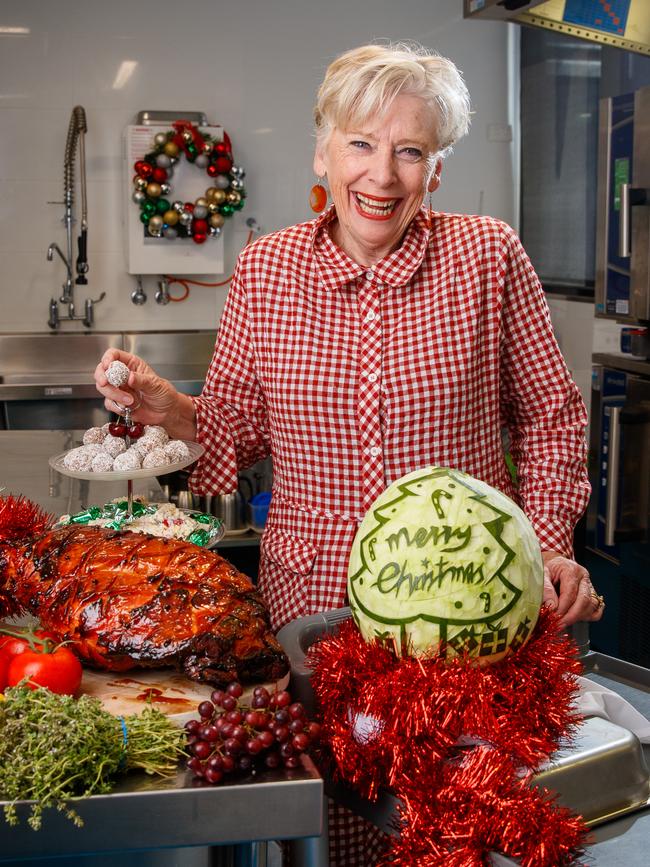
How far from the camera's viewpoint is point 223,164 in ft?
16.2

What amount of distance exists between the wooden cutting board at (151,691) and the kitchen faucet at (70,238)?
13.3 ft

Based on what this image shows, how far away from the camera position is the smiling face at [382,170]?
1.60 meters

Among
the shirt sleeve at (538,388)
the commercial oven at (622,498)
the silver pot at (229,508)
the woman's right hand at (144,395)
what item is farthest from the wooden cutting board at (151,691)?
the silver pot at (229,508)

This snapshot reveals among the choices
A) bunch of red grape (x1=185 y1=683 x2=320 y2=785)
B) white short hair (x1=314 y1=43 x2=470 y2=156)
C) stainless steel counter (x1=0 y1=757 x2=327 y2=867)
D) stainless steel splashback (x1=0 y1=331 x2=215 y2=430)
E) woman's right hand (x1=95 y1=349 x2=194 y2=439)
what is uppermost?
white short hair (x1=314 y1=43 x2=470 y2=156)

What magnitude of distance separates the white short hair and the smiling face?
2 cm

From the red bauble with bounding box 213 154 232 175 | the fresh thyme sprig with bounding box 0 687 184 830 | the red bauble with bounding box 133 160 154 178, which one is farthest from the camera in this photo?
the red bauble with bounding box 213 154 232 175

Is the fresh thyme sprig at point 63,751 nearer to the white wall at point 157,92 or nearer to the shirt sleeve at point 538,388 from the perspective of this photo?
the shirt sleeve at point 538,388

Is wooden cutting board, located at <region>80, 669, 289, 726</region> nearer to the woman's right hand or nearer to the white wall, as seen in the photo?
the woman's right hand

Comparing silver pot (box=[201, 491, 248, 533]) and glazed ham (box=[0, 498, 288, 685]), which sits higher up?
glazed ham (box=[0, 498, 288, 685])

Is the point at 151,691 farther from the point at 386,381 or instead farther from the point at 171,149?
the point at 171,149

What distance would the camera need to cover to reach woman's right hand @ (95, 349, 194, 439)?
5.11 feet

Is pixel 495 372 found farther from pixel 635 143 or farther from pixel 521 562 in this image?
pixel 635 143

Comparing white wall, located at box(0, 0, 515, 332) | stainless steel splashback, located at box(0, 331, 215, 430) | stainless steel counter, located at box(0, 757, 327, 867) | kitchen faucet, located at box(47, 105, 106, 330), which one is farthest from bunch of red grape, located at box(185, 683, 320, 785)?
white wall, located at box(0, 0, 515, 332)

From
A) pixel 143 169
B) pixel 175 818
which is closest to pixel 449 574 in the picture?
pixel 175 818
